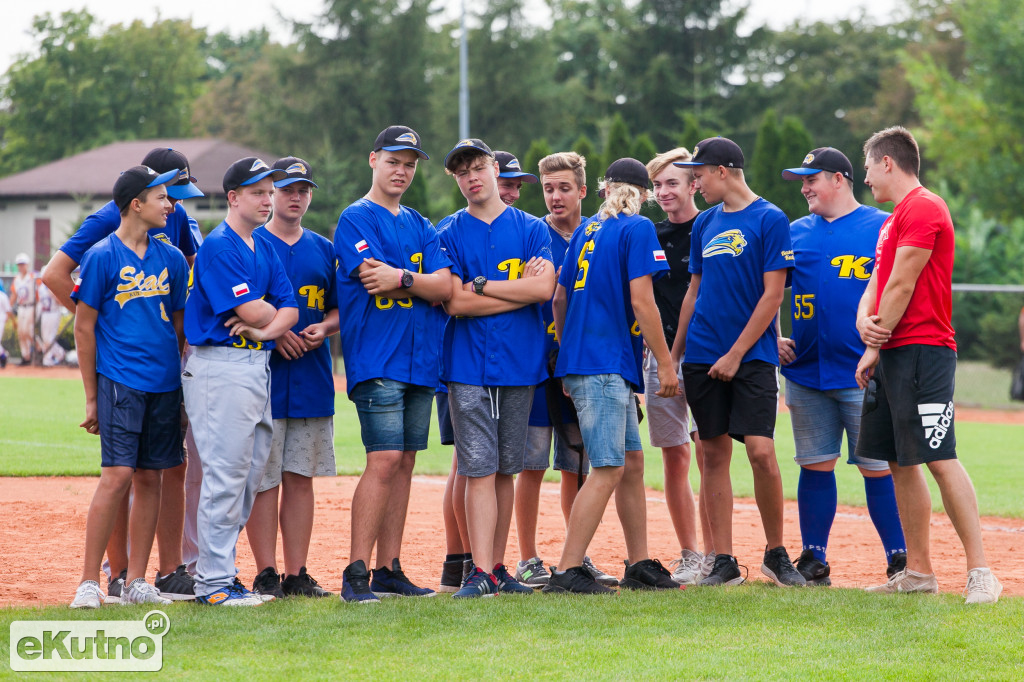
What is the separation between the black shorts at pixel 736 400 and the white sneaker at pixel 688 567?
80cm

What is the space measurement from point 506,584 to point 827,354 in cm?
224

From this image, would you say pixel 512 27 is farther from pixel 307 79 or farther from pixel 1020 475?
pixel 1020 475

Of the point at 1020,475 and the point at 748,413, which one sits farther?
the point at 1020,475

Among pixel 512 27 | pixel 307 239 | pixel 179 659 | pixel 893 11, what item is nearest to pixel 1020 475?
pixel 307 239

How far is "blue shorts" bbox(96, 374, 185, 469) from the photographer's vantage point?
5.41 m

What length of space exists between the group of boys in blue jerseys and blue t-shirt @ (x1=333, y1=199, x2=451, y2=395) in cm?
1

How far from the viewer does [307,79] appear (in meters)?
49.2

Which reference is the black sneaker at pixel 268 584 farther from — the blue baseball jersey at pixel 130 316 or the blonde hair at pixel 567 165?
the blonde hair at pixel 567 165

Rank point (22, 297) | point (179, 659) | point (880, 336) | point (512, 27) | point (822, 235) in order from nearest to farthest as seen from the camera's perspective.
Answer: point (179, 659) → point (880, 336) → point (822, 235) → point (22, 297) → point (512, 27)

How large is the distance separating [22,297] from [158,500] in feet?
71.4

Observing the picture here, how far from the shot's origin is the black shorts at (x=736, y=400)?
6.06 metres

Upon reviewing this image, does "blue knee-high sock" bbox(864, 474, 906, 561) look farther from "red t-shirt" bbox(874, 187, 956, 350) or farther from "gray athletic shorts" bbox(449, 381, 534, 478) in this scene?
"gray athletic shorts" bbox(449, 381, 534, 478)

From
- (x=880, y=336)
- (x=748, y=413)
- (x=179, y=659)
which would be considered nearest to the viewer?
(x=179, y=659)

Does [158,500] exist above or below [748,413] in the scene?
below
